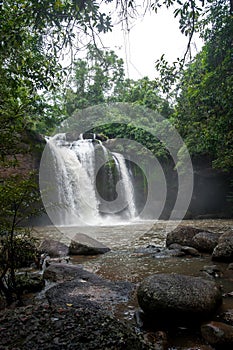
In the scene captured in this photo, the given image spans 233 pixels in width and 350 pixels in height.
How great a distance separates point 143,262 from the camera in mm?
5383

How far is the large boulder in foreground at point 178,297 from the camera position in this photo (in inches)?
107

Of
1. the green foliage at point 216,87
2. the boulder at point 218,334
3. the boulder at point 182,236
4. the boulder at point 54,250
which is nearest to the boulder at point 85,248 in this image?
the boulder at point 54,250

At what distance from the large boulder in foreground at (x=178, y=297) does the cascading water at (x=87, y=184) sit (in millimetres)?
12441

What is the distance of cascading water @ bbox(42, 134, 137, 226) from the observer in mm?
16203

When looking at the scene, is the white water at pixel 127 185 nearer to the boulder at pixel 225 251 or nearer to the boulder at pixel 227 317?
the boulder at pixel 225 251

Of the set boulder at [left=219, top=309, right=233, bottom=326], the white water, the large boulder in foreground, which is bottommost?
boulder at [left=219, top=309, right=233, bottom=326]

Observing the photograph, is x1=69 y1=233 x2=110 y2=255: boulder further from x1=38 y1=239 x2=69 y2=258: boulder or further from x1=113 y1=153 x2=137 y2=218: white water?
x1=113 y1=153 x2=137 y2=218: white water

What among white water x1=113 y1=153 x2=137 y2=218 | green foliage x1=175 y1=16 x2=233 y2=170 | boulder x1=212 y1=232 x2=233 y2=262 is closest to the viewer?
boulder x1=212 y1=232 x2=233 y2=262

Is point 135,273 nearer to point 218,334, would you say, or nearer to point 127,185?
point 218,334

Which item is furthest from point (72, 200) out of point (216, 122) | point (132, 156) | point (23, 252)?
point (23, 252)

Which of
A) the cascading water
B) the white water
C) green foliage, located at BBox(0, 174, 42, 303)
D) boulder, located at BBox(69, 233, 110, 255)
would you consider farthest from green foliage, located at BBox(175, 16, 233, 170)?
the white water

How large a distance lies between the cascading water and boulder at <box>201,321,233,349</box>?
42.8 feet

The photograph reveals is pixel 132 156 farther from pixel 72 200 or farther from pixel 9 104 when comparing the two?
pixel 9 104

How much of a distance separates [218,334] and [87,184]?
15782 mm
